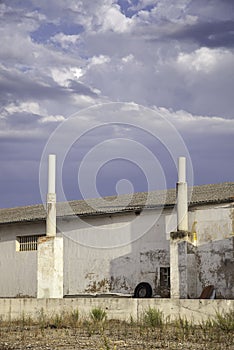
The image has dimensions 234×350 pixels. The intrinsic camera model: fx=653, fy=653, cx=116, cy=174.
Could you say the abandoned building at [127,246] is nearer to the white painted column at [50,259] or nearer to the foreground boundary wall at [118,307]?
the white painted column at [50,259]

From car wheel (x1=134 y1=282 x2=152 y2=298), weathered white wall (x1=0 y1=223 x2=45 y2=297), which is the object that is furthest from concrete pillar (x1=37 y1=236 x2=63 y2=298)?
car wheel (x1=134 y1=282 x2=152 y2=298)

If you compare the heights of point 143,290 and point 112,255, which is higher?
point 112,255

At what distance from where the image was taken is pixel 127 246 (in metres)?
26.2

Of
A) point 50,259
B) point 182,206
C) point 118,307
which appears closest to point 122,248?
point 50,259

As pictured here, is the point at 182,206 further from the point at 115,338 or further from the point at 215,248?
the point at 115,338

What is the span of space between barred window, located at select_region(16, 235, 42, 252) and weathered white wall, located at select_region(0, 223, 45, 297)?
18 centimetres

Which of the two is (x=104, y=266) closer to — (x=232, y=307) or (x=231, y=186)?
(x=231, y=186)

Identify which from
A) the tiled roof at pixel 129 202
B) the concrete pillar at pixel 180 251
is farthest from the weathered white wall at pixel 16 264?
the concrete pillar at pixel 180 251

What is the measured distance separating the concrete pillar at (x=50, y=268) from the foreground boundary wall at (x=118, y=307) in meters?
2.49

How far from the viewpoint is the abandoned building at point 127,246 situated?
77.5 feet

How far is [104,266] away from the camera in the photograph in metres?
26.8

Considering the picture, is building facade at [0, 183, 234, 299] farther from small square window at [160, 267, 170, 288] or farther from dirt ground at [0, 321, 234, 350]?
dirt ground at [0, 321, 234, 350]

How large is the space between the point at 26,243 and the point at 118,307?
965cm

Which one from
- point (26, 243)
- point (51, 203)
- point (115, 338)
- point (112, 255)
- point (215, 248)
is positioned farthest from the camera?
point (26, 243)
